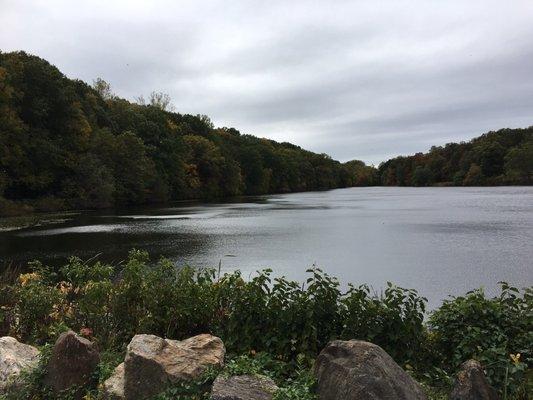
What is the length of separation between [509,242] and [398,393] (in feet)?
65.4

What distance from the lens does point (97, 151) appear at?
55125 millimetres

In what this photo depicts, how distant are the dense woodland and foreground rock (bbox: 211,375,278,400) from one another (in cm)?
4008

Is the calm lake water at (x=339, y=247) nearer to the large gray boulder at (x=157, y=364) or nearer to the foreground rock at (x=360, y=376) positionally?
the foreground rock at (x=360, y=376)

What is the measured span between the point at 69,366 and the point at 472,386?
3683mm

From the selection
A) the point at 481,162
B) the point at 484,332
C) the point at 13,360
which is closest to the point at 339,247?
the point at 484,332

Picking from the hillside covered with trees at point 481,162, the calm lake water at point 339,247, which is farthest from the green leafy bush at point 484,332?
the hillside covered with trees at point 481,162

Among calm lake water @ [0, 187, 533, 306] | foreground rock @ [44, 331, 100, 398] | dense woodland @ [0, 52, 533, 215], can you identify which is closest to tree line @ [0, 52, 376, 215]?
dense woodland @ [0, 52, 533, 215]

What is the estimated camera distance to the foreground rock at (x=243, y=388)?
395 cm

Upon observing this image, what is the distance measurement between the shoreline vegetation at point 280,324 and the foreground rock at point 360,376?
24 cm

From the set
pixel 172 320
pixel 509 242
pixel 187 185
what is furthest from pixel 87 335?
pixel 187 185

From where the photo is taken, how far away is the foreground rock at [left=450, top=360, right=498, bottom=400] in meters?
4.03

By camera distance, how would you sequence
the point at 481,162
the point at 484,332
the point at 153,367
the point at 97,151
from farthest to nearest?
the point at 481,162 → the point at 97,151 → the point at 484,332 → the point at 153,367

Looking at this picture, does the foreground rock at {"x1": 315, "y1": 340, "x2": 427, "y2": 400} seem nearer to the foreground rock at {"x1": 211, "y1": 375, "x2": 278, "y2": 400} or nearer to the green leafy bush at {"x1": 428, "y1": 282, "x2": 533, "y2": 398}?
the foreground rock at {"x1": 211, "y1": 375, "x2": 278, "y2": 400}

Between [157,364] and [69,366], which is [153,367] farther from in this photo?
[69,366]
